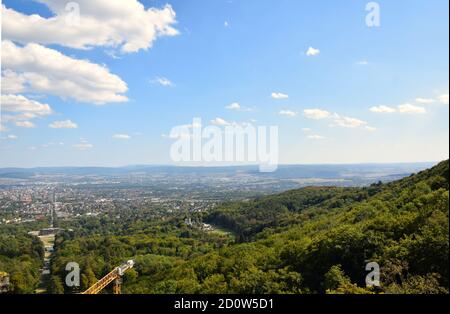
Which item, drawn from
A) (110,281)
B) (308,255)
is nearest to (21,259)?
(110,281)

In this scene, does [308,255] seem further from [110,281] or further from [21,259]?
[21,259]

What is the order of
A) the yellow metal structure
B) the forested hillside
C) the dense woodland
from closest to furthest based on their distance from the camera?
1. the dense woodland
2. the yellow metal structure
3. the forested hillside

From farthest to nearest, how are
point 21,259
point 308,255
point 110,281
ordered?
point 21,259, point 110,281, point 308,255

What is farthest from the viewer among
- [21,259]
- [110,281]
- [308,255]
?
[21,259]

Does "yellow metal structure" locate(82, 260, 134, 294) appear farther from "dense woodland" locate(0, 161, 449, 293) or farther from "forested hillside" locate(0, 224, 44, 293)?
"forested hillside" locate(0, 224, 44, 293)

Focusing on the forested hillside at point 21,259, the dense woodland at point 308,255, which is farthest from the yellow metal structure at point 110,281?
the forested hillside at point 21,259

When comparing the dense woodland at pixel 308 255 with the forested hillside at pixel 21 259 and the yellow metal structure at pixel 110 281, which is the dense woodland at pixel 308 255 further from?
the yellow metal structure at pixel 110 281

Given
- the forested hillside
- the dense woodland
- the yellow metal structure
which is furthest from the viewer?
the forested hillside

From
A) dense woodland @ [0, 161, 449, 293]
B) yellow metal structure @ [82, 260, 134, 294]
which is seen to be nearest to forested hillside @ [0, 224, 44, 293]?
dense woodland @ [0, 161, 449, 293]
